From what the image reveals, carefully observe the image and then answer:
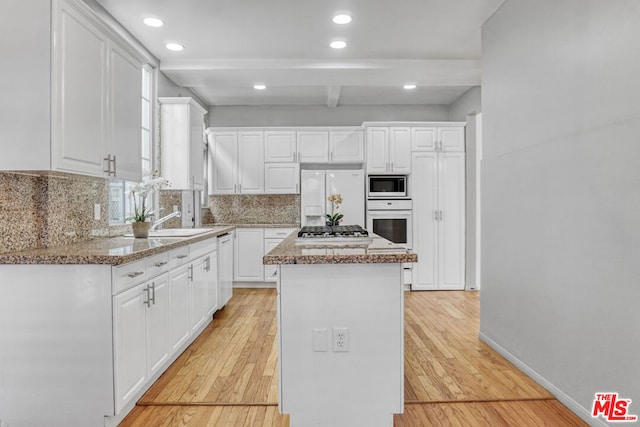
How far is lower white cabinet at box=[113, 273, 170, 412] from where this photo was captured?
2059 millimetres

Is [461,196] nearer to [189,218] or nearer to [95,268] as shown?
[189,218]

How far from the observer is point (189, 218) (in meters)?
5.11

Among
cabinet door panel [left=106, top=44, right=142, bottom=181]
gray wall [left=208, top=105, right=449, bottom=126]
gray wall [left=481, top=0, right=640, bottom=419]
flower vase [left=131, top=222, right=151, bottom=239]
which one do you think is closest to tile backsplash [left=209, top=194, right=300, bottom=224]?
gray wall [left=208, top=105, right=449, bottom=126]

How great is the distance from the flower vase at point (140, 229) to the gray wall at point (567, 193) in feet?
9.17

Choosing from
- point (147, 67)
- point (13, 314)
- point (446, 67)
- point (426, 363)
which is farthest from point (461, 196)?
point (13, 314)

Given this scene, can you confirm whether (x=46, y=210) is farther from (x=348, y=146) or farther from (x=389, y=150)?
(x=389, y=150)

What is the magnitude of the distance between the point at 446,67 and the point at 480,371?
3.06 meters

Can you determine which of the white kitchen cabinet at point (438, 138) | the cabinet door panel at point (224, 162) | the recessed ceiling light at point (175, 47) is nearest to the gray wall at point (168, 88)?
the recessed ceiling light at point (175, 47)

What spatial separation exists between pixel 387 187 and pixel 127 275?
3799 mm

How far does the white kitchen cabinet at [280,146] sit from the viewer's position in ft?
18.5

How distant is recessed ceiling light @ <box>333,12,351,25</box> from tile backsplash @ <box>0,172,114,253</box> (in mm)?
2284

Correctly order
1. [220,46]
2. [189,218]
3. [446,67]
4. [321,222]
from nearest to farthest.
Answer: [220,46] → [446,67] → [189,218] → [321,222]

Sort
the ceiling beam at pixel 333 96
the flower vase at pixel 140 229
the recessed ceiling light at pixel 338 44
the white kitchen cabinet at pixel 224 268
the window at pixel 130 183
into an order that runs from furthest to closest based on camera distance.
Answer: the ceiling beam at pixel 333 96 → the white kitchen cabinet at pixel 224 268 → the recessed ceiling light at pixel 338 44 → the window at pixel 130 183 → the flower vase at pixel 140 229

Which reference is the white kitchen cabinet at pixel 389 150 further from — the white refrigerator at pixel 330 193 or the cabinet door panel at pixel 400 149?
the white refrigerator at pixel 330 193
